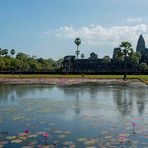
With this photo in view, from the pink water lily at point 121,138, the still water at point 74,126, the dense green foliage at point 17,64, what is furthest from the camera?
the dense green foliage at point 17,64

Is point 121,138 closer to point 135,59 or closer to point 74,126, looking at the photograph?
point 74,126

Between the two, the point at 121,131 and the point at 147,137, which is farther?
the point at 121,131

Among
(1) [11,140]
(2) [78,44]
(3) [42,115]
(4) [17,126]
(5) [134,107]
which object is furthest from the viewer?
(2) [78,44]

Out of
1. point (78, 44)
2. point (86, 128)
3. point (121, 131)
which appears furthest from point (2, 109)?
point (78, 44)

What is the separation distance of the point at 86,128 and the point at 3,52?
133m

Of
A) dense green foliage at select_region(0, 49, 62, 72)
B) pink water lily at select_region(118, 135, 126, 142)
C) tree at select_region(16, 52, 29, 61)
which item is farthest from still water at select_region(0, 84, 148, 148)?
tree at select_region(16, 52, 29, 61)

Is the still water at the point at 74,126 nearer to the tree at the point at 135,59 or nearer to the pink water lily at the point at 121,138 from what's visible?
the pink water lily at the point at 121,138

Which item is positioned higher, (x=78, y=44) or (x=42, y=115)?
(x=78, y=44)

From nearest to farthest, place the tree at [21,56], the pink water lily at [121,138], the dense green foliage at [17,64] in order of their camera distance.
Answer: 1. the pink water lily at [121,138]
2. the dense green foliage at [17,64]
3. the tree at [21,56]

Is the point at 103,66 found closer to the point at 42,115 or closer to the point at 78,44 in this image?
the point at 78,44

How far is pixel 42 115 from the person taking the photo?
2075 centimetres

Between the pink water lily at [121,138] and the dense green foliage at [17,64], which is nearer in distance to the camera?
the pink water lily at [121,138]

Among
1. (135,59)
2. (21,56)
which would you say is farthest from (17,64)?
(135,59)

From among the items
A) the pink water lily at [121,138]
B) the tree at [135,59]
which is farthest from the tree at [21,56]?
the pink water lily at [121,138]
